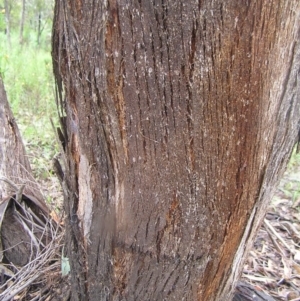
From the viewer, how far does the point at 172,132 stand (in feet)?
3.04

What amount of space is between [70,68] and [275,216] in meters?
2.07

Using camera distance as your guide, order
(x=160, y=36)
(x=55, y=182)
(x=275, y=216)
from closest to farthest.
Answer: (x=160, y=36), (x=275, y=216), (x=55, y=182)

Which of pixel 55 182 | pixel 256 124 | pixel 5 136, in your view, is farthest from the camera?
pixel 55 182

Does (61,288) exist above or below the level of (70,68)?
below

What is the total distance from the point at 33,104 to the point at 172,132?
400 cm

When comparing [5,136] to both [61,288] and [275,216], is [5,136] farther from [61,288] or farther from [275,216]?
[275,216]

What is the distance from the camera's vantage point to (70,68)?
988mm

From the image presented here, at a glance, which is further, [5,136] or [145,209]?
[5,136]

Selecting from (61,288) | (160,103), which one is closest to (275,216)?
(61,288)

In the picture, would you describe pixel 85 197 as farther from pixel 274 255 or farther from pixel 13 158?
pixel 274 255

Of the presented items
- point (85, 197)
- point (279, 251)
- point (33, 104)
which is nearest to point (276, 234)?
point (279, 251)

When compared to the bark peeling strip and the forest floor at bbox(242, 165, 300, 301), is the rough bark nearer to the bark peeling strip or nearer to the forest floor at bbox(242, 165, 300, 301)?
the bark peeling strip

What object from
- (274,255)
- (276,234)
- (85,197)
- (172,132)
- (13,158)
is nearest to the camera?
(172,132)

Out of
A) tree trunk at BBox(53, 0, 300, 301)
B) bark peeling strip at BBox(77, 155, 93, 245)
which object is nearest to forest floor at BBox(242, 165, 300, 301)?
tree trunk at BBox(53, 0, 300, 301)
